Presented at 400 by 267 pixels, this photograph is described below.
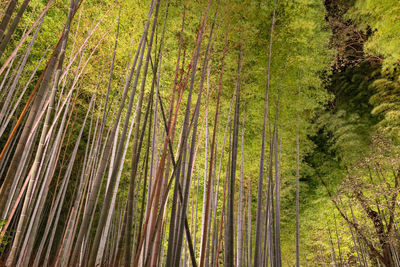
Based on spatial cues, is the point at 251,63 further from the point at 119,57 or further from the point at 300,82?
the point at 119,57

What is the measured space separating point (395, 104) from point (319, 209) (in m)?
3.94

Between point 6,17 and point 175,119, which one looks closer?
point 6,17

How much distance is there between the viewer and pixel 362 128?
7.88 metres

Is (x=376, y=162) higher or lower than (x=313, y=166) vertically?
Answer: lower

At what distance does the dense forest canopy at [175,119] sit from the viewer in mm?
1972

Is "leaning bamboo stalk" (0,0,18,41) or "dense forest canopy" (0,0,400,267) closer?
"leaning bamboo stalk" (0,0,18,41)

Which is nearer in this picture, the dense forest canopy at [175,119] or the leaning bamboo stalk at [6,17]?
the leaning bamboo stalk at [6,17]

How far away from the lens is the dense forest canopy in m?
1.97

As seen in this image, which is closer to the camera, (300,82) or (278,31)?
(278,31)

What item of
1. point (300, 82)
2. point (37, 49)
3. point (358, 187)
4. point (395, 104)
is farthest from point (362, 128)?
point (37, 49)

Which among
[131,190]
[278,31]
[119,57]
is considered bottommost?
[131,190]

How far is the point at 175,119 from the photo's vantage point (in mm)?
2191

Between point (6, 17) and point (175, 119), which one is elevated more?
point (175, 119)

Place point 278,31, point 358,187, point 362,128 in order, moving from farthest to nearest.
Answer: point 362,128 → point 358,187 → point 278,31
